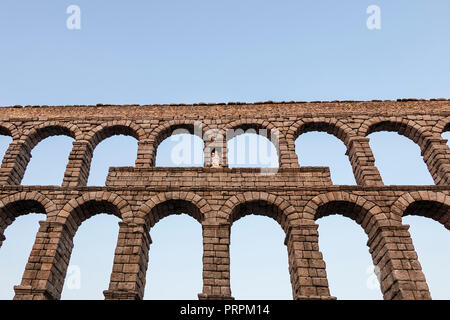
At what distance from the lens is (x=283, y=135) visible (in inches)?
593

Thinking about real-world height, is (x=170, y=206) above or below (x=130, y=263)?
above

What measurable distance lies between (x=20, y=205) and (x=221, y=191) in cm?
691

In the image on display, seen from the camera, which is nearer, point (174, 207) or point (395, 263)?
point (395, 263)

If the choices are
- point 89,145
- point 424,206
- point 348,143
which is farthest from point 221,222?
point 424,206

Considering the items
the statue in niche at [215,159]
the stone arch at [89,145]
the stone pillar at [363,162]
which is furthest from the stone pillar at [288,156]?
the stone arch at [89,145]

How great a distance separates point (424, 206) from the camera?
1265 cm

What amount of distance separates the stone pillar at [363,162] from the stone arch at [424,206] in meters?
1.02

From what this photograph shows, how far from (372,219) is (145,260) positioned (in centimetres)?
728

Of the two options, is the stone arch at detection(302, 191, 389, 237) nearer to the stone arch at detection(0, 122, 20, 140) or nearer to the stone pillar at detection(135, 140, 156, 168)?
the stone pillar at detection(135, 140, 156, 168)

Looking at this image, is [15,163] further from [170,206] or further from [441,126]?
[441,126]

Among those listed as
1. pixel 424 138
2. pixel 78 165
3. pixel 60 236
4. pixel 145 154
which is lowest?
pixel 60 236
